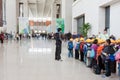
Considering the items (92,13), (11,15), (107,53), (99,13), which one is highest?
(11,15)

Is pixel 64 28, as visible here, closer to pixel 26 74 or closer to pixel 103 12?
pixel 103 12

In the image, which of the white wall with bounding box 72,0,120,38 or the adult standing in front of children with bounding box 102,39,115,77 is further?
the white wall with bounding box 72,0,120,38

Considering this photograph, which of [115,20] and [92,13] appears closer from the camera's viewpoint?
[115,20]

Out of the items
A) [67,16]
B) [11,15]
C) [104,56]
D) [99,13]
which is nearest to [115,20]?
[99,13]

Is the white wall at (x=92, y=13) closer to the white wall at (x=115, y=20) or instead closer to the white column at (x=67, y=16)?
the white wall at (x=115, y=20)

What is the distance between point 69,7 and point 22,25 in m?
8.07

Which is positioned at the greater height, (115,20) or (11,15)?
(11,15)

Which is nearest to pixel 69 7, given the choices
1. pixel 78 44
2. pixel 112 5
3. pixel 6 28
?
pixel 6 28

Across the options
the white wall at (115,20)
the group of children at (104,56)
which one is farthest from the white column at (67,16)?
the group of children at (104,56)

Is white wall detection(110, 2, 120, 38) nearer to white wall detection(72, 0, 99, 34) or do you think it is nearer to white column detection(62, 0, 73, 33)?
white wall detection(72, 0, 99, 34)

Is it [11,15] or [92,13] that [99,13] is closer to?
[92,13]

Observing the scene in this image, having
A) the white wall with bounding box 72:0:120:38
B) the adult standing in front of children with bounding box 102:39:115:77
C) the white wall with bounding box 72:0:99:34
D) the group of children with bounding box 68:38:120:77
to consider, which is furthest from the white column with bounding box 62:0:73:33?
the adult standing in front of children with bounding box 102:39:115:77

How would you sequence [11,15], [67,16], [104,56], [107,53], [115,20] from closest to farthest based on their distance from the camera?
[107,53], [104,56], [115,20], [67,16], [11,15]

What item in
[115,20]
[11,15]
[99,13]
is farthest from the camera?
[11,15]
